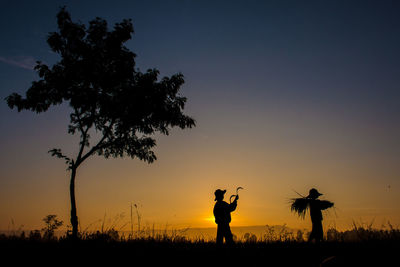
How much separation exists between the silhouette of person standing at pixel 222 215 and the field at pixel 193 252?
0.51 meters

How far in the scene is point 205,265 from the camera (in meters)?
6.46

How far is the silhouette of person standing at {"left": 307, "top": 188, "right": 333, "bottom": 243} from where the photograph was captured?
10.3 meters

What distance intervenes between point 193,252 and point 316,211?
509cm

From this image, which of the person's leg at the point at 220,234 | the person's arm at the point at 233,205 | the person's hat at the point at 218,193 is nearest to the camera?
the person's leg at the point at 220,234

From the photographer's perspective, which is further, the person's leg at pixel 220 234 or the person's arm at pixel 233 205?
the person's arm at pixel 233 205

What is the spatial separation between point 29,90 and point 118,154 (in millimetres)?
5908

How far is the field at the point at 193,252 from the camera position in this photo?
261 inches

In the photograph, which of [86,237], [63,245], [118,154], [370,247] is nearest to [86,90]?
[118,154]

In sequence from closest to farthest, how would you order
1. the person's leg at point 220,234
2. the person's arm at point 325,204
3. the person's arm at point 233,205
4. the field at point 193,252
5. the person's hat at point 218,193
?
the field at point 193,252
the person's leg at point 220,234
the person's arm at point 233,205
the person's hat at point 218,193
the person's arm at point 325,204

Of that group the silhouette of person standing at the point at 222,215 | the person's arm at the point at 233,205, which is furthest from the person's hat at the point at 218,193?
the person's arm at the point at 233,205

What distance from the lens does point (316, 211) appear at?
35.6 ft

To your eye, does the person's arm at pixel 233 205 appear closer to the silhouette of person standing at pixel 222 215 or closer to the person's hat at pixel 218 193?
the silhouette of person standing at pixel 222 215

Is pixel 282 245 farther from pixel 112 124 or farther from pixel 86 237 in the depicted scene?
pixel 112 124

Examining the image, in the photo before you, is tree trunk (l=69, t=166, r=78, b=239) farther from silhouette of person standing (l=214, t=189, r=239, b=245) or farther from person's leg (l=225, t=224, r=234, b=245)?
person's leg (l=225, t=224, r=234, b=245)
